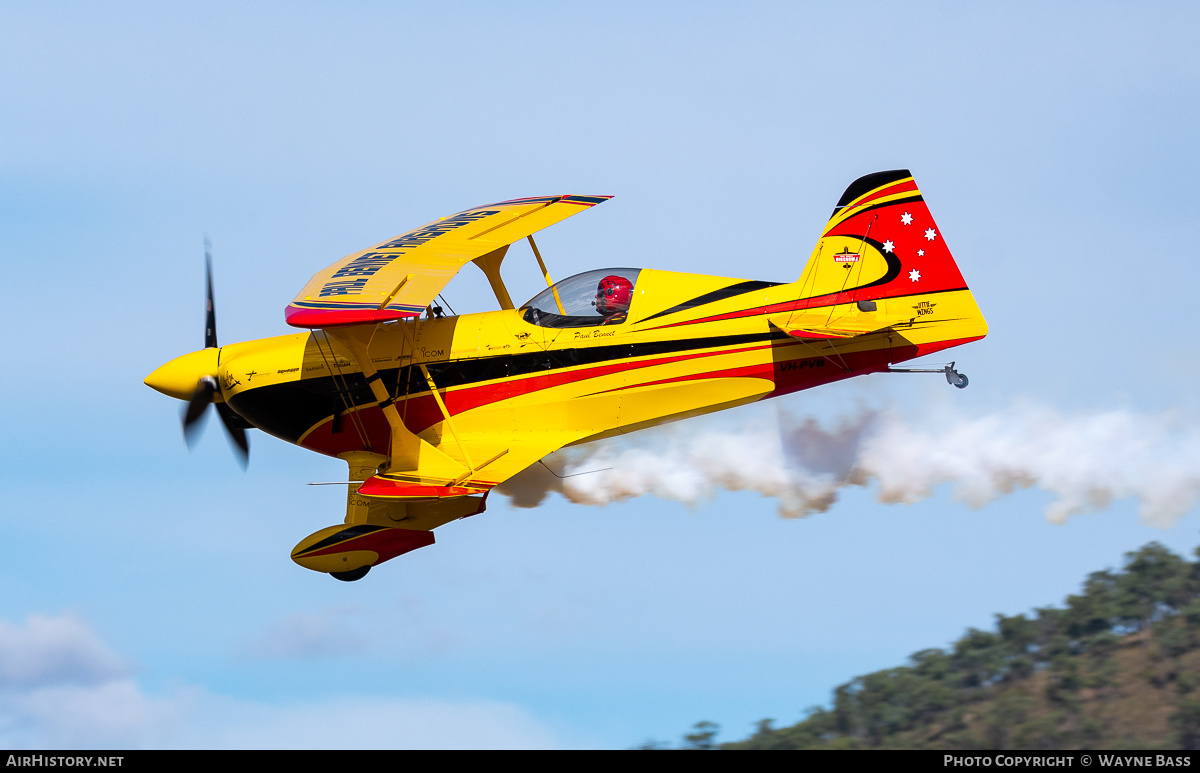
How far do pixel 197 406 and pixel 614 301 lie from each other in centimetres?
504

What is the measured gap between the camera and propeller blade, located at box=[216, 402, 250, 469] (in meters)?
12.4

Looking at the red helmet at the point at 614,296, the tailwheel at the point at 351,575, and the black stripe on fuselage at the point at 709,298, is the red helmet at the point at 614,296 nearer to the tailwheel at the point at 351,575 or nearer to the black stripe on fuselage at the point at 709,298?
the black stripe on fuselage at the point at 709,298

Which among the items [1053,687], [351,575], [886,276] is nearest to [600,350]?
[886,276]

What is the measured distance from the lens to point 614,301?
1146 cm

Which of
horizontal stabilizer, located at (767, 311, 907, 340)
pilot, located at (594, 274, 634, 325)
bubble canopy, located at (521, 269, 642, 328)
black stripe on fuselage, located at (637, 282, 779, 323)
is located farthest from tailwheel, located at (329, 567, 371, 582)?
horizontal stabilizer, located at (767, 311, 907, 340)

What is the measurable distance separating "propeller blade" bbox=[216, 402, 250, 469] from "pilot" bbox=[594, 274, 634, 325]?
4655 mm

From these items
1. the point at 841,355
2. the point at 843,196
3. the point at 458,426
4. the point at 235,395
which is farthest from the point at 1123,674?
the point at 235,395

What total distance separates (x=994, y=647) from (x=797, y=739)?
128 inches

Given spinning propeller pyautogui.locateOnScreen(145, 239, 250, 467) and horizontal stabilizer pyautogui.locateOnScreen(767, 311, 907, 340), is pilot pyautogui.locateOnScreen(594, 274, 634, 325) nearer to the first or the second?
horizontal stabilizer pyautogui.locateOnScreen(767, 311, 907, 340)

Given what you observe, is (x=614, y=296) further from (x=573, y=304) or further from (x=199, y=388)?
(x=199, y=388)

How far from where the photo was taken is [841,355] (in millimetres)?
11391

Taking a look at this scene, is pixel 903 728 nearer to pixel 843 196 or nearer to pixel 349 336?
pixel 843 196

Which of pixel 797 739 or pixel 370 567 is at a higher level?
pixel 370 567

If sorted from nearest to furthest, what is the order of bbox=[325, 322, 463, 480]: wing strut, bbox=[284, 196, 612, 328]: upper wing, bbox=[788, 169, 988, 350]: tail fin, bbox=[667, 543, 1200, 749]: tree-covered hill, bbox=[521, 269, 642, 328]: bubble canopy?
bbox=[284, 196, 612, 328]: upper wing
bbox=[788, 169, 988, 350]: tail fin
bbox=[325, 322, 463, 480]: wing strut
bbox=[521, 269, 642, 328]: bubble canopy
bbox=[667, 543, 1200, 749]: tree-covered hill
